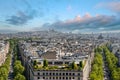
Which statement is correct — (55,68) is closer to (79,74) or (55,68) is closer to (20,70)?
(79,74)

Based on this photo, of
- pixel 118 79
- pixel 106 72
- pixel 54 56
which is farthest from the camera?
pixel 106 72

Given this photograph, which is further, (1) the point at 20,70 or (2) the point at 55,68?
(1) the point at 20,70

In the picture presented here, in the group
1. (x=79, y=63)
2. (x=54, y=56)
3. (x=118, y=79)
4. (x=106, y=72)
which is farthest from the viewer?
(x=106, y=72)

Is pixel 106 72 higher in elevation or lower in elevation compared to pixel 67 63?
lower

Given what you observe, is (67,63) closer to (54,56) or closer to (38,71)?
(38,71)

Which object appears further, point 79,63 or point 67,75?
point 79,63

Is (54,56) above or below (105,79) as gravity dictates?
above

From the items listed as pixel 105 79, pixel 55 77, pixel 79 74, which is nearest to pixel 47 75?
pixel 55 77

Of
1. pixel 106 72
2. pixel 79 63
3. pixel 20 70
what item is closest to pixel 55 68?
pixel 79 63

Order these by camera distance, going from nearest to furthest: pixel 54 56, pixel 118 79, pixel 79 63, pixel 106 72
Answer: pixel 79 63, pixel 118 79, pixel 54 56, pixel 106 72
